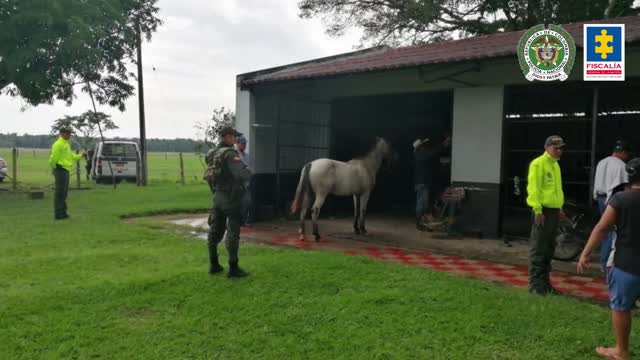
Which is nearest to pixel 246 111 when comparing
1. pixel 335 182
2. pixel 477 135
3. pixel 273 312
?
pixel 335 182

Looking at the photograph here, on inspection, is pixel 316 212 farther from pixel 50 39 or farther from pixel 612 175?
pixel 50 39

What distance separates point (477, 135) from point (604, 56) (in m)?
2.25

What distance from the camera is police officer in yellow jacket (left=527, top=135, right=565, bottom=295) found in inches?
222

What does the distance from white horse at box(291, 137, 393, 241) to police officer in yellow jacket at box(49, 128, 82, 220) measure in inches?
180

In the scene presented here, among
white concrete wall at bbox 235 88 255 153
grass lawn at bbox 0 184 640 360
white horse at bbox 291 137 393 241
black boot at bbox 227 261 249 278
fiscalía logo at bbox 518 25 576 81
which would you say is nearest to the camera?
grass lawn at bbox 0 184 640 360

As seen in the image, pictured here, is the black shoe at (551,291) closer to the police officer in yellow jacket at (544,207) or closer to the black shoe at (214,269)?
the police officer in yellow jacket at (544,207)

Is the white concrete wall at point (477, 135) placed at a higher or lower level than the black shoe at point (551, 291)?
higher

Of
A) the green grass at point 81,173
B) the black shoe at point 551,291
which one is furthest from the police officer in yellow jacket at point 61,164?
the black shoe at point 551,291

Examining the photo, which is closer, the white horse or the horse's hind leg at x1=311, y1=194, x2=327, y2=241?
the horse's hind leg at x1=311, y1=194, x2=327, y2=241

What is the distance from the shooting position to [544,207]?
18.7 ft

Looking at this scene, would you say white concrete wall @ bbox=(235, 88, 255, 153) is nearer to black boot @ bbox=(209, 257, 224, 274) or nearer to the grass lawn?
the grass lawn

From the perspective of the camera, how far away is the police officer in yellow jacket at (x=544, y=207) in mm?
5641

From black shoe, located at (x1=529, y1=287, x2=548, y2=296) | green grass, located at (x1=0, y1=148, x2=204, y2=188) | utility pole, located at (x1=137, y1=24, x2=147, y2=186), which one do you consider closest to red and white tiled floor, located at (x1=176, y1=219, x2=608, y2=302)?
black shoe, located at (x1=529, y1=287, x2=548, y2=296)

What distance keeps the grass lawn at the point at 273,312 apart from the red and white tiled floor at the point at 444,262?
578mm
